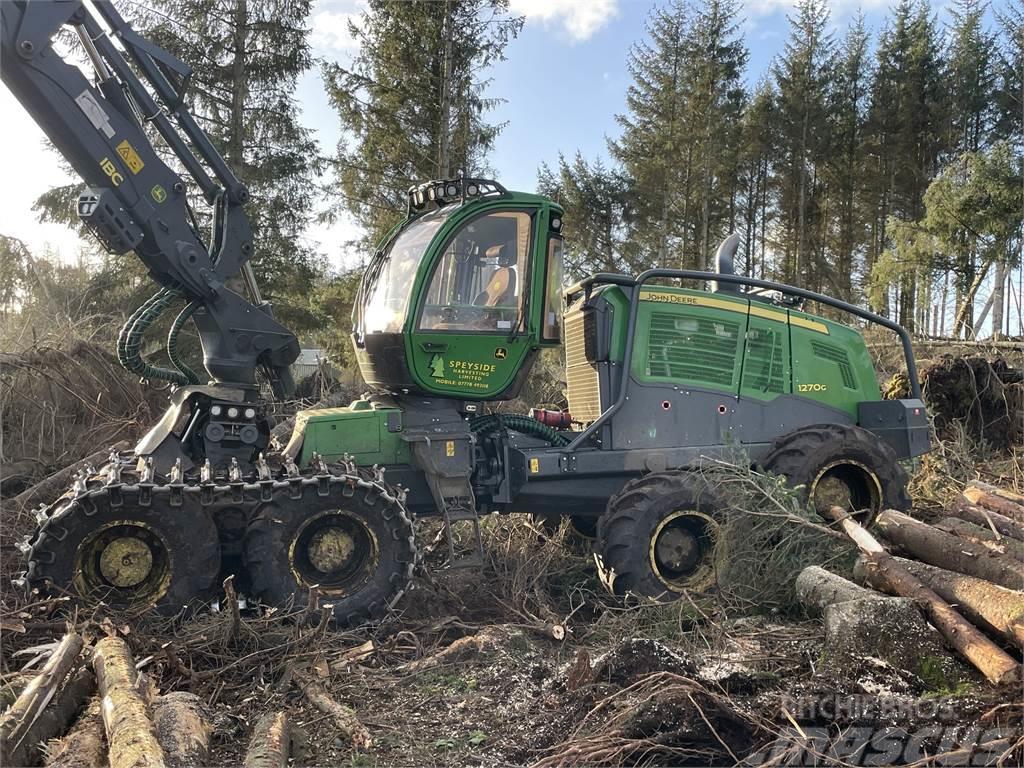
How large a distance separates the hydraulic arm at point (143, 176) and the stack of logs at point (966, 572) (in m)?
4.37

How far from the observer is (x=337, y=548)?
17.2 ft

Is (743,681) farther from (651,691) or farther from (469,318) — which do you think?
(469,318)

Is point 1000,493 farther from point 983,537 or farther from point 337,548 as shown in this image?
point 337,548

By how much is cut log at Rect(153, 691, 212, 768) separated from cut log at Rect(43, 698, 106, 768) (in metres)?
0.21

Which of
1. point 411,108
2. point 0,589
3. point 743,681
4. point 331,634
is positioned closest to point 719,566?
point 743,681

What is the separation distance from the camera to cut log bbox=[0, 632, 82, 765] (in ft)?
9.92

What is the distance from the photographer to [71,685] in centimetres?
361

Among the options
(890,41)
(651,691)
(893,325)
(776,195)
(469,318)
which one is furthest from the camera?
(776,195)

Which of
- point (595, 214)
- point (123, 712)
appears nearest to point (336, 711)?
point (123, 712)

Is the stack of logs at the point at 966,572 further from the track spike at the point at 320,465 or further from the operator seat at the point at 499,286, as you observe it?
the track spike at the point at 320,465

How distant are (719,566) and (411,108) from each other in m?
12.1

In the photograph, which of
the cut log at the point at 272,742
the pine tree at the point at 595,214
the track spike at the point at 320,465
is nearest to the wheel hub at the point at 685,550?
the track spike at the point at 320,465

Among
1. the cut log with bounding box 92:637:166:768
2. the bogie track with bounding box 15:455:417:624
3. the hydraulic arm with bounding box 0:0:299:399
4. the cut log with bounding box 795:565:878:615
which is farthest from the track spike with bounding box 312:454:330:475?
the cut log with bounding box 795:565:878:615

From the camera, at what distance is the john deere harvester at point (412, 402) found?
4941 mm
